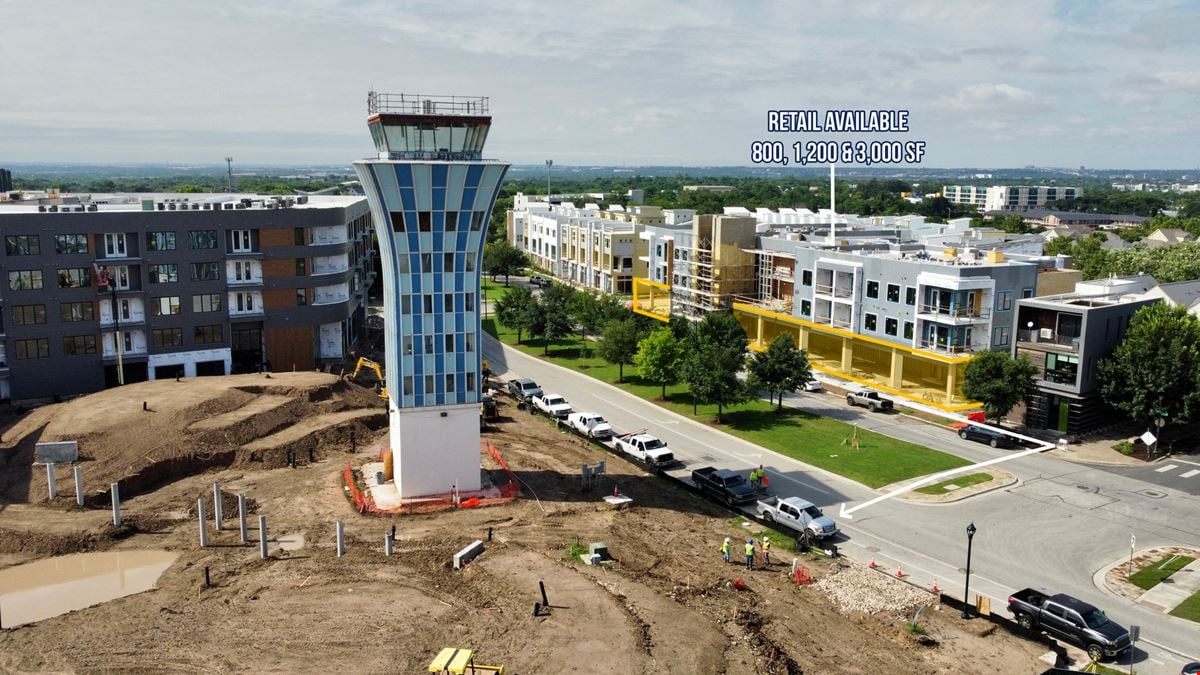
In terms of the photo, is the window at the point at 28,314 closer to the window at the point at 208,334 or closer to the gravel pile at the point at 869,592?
the window at the point at 208,334

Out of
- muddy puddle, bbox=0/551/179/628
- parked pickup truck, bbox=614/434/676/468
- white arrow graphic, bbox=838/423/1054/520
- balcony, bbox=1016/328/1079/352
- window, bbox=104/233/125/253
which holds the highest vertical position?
window, bbox=104/233/125/253

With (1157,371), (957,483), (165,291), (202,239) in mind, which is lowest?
(957,483)

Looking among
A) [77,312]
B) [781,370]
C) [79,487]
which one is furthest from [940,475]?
[77,312]

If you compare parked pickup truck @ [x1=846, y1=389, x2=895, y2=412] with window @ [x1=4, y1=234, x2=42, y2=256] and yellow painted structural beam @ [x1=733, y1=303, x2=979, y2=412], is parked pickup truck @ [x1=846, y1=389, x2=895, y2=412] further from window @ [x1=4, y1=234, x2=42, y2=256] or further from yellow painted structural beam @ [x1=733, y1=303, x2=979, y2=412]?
window @ [x1=4, y1=234, x2=42, y2=256]

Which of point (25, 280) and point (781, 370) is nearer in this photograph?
point (781, 370)

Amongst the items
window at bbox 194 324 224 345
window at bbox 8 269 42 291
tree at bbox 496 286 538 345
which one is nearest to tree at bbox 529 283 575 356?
tree at bbox 496 286 538 345

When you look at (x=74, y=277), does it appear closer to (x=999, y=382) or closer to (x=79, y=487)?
(x=79, y=487)

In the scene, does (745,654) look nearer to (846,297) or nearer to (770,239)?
(846,297)

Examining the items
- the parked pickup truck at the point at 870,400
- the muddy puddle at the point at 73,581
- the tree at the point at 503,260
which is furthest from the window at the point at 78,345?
the tree at the point at 503,260
